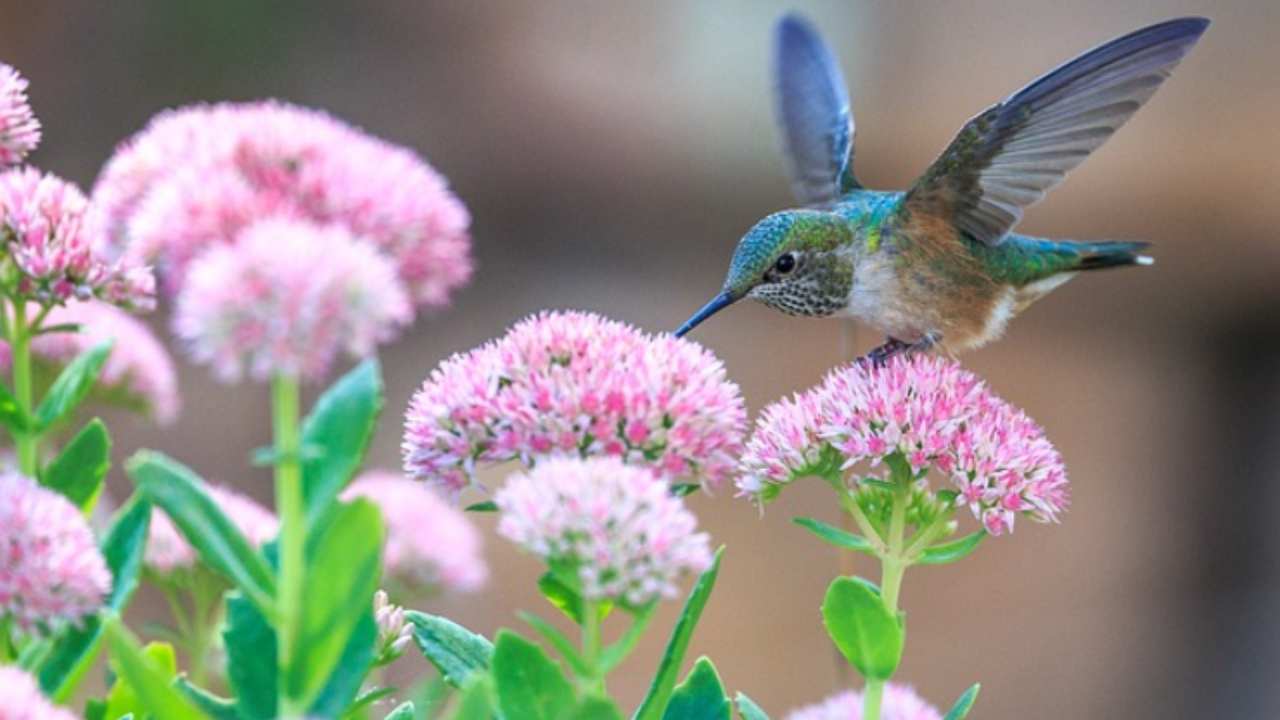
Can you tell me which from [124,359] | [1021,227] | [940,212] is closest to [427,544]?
[124,359]

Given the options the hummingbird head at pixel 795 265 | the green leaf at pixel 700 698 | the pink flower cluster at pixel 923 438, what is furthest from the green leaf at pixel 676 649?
the hummingbird head at pixel 795 265

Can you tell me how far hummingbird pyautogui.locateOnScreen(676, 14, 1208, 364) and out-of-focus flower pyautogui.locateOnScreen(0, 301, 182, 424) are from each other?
458 mm

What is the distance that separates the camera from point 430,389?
32.5 inches

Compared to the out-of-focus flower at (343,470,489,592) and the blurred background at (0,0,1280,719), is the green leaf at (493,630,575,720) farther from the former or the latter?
the blurred background at (0,0,1280,719)

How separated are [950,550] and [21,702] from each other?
1.63ft

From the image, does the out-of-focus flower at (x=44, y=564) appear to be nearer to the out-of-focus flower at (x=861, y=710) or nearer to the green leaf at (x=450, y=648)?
the green leaf at (x=450, y=648)

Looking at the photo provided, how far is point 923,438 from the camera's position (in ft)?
2.96

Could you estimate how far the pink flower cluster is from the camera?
902 mm

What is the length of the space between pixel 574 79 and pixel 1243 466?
4.44ft

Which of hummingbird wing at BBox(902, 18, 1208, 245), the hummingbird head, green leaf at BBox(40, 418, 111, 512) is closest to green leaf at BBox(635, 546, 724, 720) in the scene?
green leaf at BBox(40, 418, 111, 512)

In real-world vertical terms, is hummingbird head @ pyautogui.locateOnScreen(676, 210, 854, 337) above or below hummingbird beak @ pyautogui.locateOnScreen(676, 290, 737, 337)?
above

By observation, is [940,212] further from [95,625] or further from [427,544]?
[95,625]

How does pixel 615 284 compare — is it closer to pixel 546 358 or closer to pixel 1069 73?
pixel 1069 73

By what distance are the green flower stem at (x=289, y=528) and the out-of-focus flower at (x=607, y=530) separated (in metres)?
0.09
